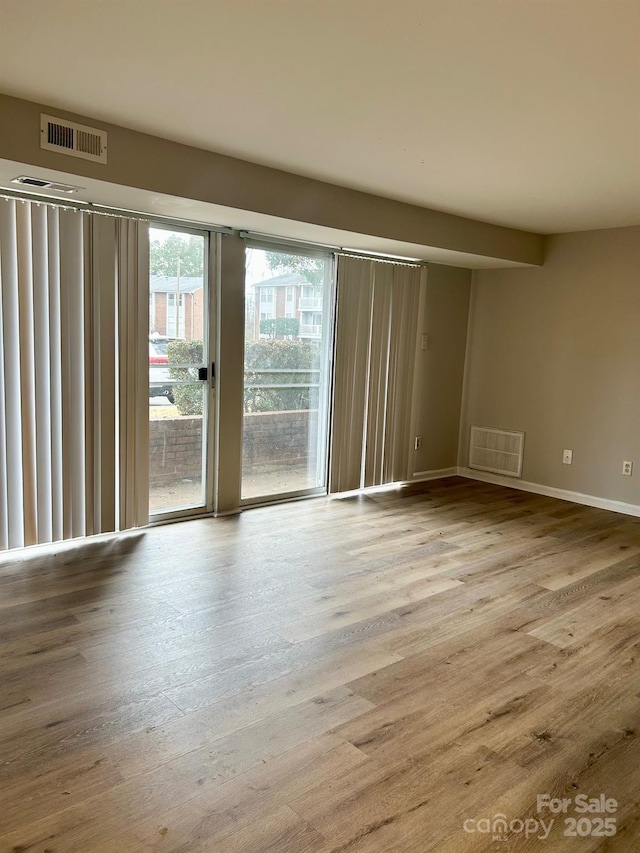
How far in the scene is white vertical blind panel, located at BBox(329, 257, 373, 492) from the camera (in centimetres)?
526

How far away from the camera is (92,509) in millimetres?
4020

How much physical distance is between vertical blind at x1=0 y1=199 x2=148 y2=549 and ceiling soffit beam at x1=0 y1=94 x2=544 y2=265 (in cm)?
67

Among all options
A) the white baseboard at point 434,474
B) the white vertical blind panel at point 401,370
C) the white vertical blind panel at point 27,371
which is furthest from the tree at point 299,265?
the white baseboard at point 434,474

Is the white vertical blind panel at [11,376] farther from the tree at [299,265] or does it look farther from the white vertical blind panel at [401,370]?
the white vertical blind panel at [401,370]

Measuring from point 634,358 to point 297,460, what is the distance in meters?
2.89

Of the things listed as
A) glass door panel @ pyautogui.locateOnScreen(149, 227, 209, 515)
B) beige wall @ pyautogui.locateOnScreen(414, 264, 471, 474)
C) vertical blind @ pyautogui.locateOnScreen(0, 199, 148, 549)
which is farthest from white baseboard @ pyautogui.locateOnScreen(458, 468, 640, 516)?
vertical blind @ pyautogui.locateOnScreen(0, 199, 148, 549)

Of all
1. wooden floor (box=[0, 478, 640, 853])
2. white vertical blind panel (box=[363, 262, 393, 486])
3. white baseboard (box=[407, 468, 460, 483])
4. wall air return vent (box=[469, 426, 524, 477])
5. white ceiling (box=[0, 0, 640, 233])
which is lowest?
wooden floor (box=[0, 478, 640, 853])

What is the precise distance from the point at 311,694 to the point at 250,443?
266 cm

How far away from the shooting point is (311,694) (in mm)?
2514

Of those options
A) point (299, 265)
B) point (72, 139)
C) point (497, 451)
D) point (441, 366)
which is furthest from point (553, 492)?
point (72, 139)

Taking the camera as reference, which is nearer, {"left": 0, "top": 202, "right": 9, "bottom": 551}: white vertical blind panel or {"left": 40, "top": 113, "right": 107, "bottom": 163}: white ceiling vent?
{"left": 40, "top": 113, "right": 107, "bottom": 163}: white ceiling vent

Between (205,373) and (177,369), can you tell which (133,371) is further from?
(205,373)

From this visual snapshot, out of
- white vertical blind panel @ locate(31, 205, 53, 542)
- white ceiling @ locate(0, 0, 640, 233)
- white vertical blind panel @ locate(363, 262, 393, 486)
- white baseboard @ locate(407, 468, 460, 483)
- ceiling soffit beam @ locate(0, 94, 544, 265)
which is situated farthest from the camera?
white baseboard @ locate(407, 468, 460, 483)

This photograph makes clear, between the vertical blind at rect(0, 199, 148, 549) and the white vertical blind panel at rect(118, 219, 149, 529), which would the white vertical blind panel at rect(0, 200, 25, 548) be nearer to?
the vertical blind at rect(0, 199, 148, 549)
